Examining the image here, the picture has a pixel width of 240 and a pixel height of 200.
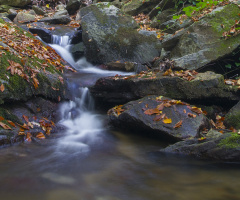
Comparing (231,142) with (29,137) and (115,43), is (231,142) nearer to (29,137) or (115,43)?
(29,137)

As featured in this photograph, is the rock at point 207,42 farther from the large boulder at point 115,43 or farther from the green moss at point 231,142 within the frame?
the green moss at point 231,142

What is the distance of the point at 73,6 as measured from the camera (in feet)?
49.8

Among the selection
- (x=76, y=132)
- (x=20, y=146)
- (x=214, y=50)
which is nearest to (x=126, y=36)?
(x=214, y=50)

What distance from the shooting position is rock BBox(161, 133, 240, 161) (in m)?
3.02

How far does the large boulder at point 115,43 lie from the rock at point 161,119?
3.73 meters

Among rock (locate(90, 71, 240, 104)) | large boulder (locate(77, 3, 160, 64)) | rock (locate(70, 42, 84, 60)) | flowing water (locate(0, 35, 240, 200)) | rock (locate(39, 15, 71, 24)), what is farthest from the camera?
rock (locate(39, 15, 71, 24))

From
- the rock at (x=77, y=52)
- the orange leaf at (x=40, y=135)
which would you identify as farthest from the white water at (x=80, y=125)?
the rock at (x=77, y=52)

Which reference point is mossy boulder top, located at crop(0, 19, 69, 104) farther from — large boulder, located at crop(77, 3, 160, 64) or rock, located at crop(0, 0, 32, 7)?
rock, located at crop(0, 0, 32, 7)

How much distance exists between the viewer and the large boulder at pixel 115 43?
8.16m

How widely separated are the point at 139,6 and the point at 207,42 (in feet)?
24.9

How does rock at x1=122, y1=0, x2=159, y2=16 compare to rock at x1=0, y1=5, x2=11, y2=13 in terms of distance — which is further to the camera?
rock at x1=0, y1=5, x2=11, y2=13

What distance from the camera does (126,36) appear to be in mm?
8398

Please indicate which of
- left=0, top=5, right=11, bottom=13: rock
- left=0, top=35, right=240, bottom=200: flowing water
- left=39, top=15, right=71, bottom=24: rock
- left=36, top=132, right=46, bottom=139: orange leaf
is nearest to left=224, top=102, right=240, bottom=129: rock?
left=0, top=35, right=240, bottom=200: flowing water

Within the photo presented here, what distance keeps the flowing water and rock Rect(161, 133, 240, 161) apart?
0.37 ft
